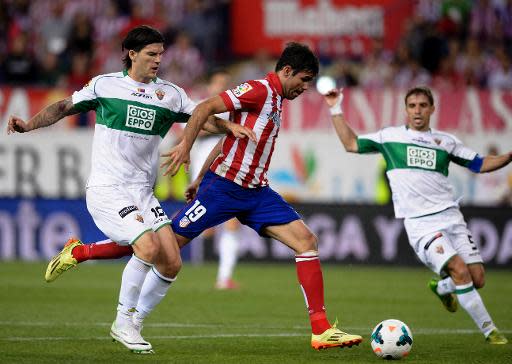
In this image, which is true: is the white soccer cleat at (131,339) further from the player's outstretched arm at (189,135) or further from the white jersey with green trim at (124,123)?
the player's outstretched arm at (189,135)

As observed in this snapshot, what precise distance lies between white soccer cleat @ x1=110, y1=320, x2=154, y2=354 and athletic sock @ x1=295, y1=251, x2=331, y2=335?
1.33m

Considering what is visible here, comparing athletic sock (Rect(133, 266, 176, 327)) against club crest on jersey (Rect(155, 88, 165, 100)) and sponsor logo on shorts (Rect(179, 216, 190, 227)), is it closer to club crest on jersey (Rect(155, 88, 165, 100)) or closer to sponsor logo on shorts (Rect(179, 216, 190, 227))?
sponsor logo on shorts (Rect(179, 216, 190, 227))

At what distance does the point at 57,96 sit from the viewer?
2033 cm

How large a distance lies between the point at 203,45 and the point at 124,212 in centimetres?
1427

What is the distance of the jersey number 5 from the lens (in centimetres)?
917

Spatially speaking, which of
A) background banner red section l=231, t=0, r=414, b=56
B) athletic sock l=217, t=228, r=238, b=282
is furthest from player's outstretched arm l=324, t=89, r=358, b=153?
background banner red section l=231, t=0, r=414, b=56

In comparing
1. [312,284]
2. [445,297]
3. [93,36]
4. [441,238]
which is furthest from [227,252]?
[93,36]

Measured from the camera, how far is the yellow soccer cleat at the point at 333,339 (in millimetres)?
8602

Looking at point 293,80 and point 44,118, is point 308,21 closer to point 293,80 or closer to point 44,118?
point 293,80

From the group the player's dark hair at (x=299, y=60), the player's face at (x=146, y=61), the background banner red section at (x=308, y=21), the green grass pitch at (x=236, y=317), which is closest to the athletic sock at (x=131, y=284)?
the green grass pitch at (x=236, y=317)

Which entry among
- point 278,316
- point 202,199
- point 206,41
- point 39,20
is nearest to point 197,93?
point 206,41

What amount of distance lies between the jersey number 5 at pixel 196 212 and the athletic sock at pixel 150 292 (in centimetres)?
53

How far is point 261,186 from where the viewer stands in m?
9.23

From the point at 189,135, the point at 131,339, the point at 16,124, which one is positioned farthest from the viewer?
the point at 16,124
